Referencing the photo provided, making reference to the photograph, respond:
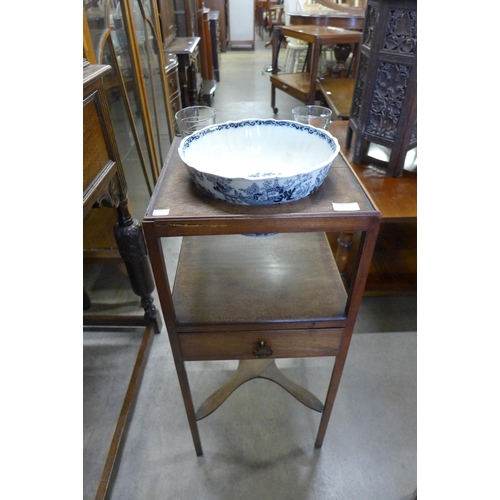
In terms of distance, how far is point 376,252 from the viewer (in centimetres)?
137

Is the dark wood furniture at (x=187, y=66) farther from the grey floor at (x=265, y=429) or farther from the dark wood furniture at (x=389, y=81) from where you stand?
the grey floor at (x=265, y=429)

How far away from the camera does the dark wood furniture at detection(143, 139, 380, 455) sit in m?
0.48

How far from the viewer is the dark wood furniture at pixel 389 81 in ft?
2.90

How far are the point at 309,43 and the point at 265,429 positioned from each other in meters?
2.26

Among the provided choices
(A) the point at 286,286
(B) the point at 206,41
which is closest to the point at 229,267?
(A) the point at 286,286

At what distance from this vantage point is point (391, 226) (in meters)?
1.47

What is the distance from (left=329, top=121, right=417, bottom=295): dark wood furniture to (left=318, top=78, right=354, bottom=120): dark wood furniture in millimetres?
354

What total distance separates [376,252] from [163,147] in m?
1.05

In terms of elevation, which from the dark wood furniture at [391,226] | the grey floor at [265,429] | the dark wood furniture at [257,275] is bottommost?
the grey floor at [265,429]

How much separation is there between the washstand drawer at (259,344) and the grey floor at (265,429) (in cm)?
39

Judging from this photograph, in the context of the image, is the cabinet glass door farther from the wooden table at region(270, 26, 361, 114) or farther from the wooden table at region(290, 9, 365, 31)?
the wooden table at region(290, 9, 365, 31)

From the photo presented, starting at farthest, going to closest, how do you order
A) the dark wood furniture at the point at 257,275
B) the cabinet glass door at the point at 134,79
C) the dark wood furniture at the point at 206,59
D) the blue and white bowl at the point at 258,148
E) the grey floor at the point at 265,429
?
the dark wood furniture at the point at 206,59 < the cabinet glass door at the point at 134,79 < the grey floor at the point at 265,429 < the blue and white bowl at the point at 258,148 < the dark wood furniture at the point at 257,275

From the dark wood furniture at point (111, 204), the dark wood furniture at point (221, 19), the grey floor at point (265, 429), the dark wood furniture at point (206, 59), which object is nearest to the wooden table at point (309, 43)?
the dark wood furniture at point (206, 59)

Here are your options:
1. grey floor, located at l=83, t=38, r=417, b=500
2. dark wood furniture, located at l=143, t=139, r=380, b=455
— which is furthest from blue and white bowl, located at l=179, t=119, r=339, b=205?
grey floor, located at l=83, t=38, r=417, b=500
